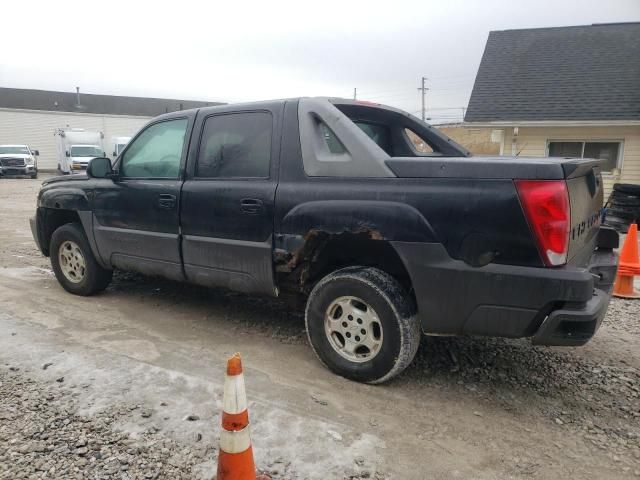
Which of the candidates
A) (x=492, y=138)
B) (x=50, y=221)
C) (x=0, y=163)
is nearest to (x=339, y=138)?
(x=50, y=221)

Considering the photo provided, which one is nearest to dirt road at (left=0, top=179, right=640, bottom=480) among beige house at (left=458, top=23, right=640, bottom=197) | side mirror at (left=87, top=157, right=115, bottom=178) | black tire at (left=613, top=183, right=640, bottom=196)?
side mirror at (left=87, top=157, right=115, bottom=178)

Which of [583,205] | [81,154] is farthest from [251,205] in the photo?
[81,154]

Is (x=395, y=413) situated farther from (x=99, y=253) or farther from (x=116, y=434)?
(x=99, y=253)

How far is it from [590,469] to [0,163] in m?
32.4

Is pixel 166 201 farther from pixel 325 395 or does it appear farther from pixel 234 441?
pixel 234 441

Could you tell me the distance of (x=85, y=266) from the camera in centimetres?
514

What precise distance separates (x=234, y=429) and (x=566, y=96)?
14.3m

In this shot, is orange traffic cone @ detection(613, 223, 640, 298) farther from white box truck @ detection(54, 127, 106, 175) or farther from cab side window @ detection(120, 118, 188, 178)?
white box truck @ detection(54, 127, 106, 175)

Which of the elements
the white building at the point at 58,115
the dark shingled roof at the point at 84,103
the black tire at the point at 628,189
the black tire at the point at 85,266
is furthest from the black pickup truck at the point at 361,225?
the dark shingled roof at the point at 84,103

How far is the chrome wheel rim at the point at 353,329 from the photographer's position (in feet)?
10.5

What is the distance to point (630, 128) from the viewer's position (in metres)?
12.5

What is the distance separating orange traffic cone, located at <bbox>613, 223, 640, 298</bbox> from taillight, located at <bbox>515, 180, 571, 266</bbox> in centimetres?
347

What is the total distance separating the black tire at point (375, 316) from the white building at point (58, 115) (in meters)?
35.0

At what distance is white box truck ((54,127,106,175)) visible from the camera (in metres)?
27.7
